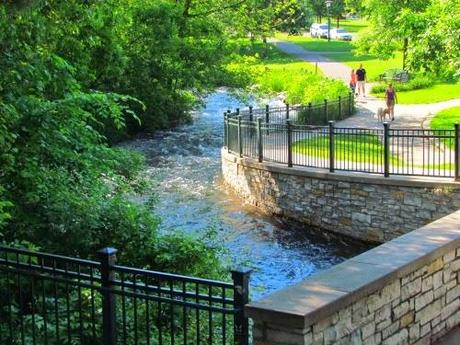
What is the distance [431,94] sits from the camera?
38.8 metres

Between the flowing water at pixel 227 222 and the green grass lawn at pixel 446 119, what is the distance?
23.8 feet

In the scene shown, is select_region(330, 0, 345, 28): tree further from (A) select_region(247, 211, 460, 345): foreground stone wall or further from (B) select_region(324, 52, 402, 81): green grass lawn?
(A) select_region(247, 211, 460, 345): foreground stone wall

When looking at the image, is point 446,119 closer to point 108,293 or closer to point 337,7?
point 108,293

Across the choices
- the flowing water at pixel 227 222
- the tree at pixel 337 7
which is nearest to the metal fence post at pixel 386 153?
the flowing water at pixel 227 222

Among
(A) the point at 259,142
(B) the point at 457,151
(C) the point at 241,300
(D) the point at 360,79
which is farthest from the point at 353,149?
(D) the point at 360,79

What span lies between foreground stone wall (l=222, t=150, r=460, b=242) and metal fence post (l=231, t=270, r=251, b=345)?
38.0 ft

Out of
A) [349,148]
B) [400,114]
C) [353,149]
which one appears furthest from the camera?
[400,114]

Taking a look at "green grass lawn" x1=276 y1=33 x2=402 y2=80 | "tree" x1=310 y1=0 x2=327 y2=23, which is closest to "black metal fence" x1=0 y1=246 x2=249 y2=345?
"green grass lawn" x1=276 y1=33 x2=402 y2=80

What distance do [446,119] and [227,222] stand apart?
1174 centimetres

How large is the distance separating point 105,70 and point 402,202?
9835 mm

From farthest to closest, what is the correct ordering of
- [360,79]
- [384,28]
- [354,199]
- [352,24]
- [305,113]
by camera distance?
[352,24]
[384,28]
[360,79]
[305,113]
[354,199]

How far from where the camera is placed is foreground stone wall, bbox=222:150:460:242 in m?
16.5

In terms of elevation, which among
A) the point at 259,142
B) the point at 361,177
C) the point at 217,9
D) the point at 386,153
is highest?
the point at 217,9

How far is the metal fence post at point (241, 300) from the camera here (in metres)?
4.95
